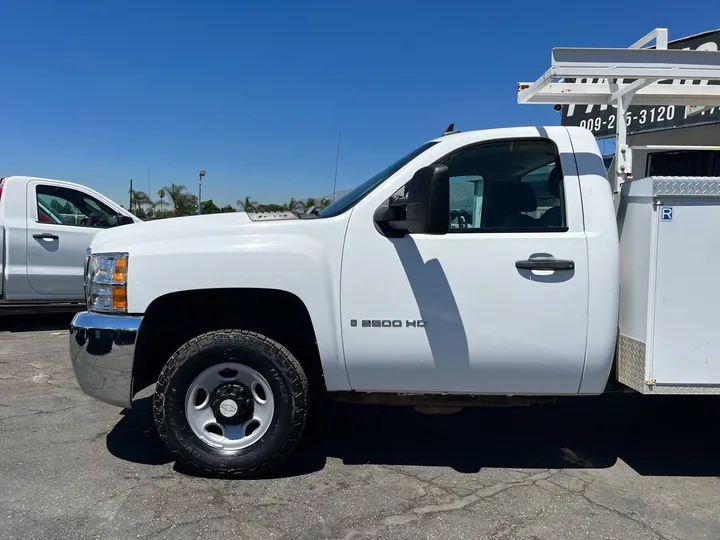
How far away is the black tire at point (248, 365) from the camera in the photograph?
10.5ft

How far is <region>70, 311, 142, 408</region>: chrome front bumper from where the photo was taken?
3.15m

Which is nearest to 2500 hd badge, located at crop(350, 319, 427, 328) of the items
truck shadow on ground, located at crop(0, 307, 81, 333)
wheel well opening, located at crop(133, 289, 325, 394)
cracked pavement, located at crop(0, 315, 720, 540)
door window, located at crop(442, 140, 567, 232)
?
wheel well opening, located at crop(133, 289, 325, 394)

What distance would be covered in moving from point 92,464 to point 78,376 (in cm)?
61

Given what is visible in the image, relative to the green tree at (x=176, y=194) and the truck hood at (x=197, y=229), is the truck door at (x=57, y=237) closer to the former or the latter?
the truck hood at (x=197, y=229)

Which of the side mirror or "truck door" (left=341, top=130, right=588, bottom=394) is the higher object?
the side mirror

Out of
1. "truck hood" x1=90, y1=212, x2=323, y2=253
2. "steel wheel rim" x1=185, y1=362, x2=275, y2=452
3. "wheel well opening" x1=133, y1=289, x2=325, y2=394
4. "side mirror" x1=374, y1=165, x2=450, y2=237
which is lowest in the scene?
"steel wheel rim" x1=185, y1=362, x2=275, y2=452

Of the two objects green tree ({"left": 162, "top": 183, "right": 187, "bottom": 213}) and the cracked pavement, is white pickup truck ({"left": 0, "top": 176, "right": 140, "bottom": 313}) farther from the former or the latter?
green tree ({"left": 162, "top": 183, "right": 187, "bottom": 213})

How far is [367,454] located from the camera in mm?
3668

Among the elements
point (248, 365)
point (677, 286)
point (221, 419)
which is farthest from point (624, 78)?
point (221, 419)

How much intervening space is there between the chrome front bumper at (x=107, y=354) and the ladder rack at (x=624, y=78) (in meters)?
2.88

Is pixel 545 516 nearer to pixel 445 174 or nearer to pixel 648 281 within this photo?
pixel 648 281

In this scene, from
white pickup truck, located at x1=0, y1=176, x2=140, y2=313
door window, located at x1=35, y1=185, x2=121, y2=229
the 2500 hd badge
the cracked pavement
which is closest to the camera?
the cracked pavement

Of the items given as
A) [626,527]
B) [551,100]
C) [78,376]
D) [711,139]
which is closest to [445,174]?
[551,100]

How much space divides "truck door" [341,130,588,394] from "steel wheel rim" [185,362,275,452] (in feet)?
1.87
